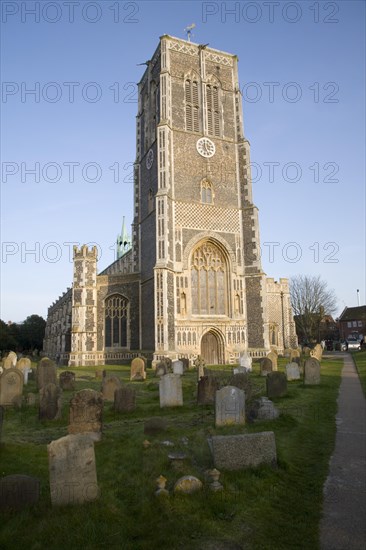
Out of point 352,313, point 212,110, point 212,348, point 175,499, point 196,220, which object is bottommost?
point 175,499

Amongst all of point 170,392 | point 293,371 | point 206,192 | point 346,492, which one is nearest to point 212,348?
point 206,192

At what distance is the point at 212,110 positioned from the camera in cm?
2997

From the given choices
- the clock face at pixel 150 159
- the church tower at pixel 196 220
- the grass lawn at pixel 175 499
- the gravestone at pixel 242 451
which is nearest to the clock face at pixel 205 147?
the church tower at pixel 196 220

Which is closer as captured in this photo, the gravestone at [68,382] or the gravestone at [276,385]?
the gravestone at [276,385]

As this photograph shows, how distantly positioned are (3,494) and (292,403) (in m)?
7.66

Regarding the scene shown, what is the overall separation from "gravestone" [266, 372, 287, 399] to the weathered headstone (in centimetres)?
692

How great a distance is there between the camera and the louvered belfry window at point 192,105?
29016 millimetres

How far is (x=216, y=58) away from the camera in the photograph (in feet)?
102

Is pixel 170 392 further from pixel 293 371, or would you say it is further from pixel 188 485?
pixel 293 371

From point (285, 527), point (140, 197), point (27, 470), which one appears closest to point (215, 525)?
point (285, 527)

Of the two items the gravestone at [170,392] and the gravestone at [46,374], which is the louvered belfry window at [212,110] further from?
the gravestone at [170,392]

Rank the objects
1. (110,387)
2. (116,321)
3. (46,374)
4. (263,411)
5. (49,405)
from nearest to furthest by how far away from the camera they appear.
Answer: (263,411) < (49,405) < (110,387) < (46,374) < (116,321)

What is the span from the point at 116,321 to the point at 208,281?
6.90 metres

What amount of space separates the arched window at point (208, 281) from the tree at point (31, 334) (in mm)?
38330
